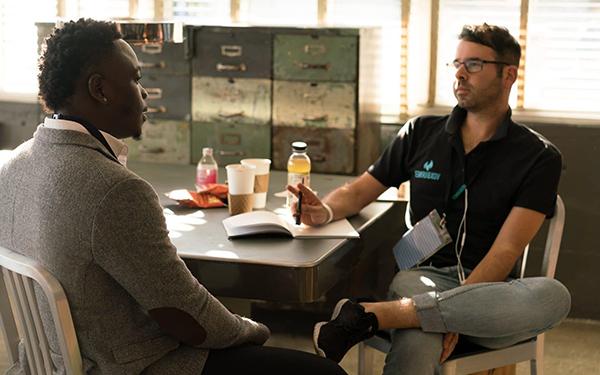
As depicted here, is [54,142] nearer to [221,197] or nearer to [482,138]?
[221,197]

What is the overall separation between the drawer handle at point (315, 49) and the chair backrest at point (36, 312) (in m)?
2.57

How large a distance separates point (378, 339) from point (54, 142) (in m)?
1.25

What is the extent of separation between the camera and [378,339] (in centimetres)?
293

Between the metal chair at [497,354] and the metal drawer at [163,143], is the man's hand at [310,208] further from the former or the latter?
the metal drawer at [163,143]

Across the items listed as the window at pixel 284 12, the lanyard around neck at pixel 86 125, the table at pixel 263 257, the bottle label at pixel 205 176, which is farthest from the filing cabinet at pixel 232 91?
the lanyard around neck at pixel 86 125

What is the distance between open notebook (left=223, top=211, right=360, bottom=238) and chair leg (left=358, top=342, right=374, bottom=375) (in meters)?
0.35

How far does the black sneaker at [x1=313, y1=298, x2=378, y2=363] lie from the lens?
268 centimetres

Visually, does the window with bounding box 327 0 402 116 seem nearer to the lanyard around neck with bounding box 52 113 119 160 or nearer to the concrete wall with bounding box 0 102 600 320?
the concrete wall with bounding box 0 102 600 320

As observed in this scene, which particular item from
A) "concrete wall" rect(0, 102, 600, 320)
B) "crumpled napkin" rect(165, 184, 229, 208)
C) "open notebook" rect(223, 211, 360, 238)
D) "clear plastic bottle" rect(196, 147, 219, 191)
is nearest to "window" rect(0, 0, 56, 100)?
"clear plastic bottle" rect(196, 147, 219, 191)

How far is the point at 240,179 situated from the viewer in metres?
3.22

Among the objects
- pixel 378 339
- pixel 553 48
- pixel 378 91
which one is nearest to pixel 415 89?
pixel 378 91

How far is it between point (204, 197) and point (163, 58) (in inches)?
63.4

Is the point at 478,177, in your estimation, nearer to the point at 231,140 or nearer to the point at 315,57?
the point at 315,57

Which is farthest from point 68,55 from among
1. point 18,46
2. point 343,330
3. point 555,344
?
point 18,46
